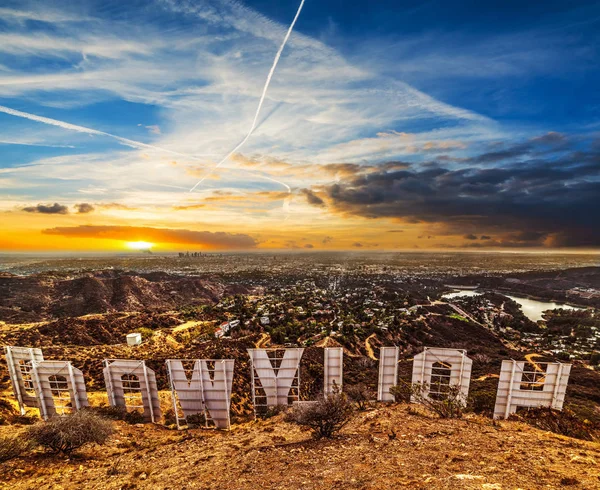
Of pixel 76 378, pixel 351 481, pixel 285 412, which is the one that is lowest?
pixel 285 412

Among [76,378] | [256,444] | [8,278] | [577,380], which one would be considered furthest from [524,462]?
[8,278]

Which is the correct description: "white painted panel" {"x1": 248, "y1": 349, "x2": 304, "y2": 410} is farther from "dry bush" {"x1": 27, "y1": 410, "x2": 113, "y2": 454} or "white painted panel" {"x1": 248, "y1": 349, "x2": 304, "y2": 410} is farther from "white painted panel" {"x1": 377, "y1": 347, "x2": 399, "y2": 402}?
"dry bush" {"x1": 27, "y1": 410, "x2": 113, "y2": 454}

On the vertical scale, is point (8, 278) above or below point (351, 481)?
below

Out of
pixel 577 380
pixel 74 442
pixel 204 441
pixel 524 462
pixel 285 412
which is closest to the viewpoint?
pixel 524 462

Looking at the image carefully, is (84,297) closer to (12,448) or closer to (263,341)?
(263,341)

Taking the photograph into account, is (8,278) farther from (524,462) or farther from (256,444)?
(524,462)

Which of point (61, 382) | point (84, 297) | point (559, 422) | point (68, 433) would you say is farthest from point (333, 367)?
point (84, 297)

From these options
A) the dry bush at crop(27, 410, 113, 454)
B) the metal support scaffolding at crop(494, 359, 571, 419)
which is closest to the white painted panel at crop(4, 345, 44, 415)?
the dry bush at crop(27, 410, 113, 454)
